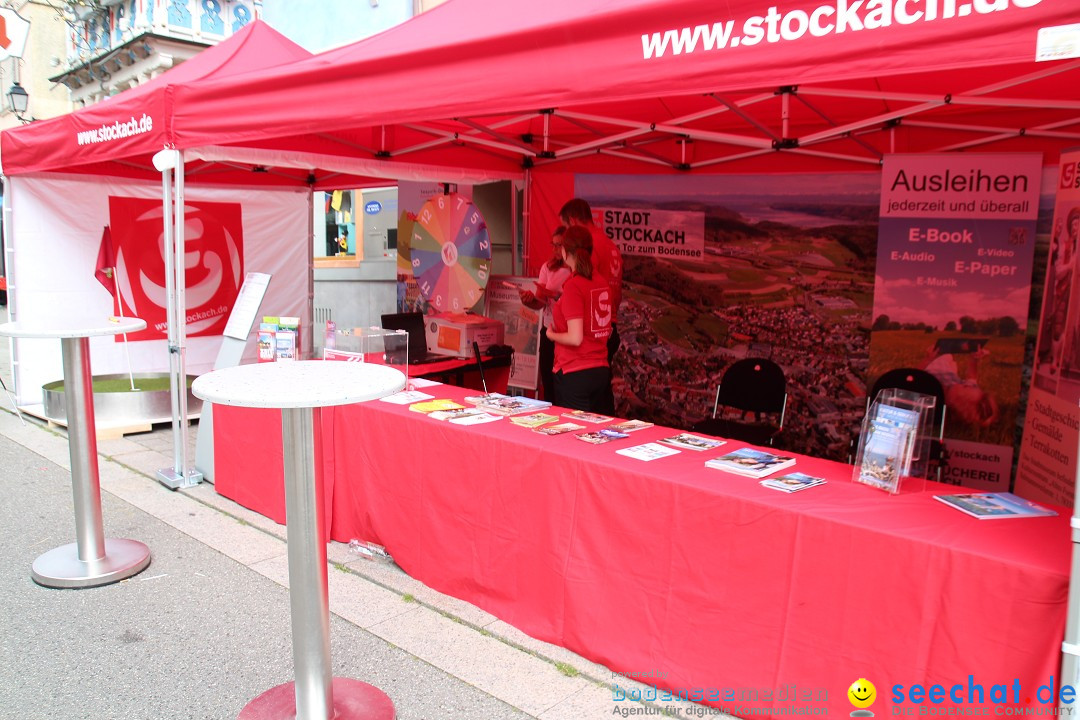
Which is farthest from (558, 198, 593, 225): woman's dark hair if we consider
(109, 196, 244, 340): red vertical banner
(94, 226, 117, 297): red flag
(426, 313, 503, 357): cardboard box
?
(94, 226, 117, 297): red flag

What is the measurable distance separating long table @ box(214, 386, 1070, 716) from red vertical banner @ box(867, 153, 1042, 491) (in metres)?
2.25

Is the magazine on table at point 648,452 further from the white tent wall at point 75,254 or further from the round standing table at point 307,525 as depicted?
the white tent wall at point 75,254

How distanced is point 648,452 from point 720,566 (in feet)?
1.88

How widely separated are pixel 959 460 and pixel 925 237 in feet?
4.41

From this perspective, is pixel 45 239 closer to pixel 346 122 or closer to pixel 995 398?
pixel 346 122

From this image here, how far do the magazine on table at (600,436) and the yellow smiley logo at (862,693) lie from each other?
1230mm

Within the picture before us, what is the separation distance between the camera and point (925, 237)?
4.47 meters

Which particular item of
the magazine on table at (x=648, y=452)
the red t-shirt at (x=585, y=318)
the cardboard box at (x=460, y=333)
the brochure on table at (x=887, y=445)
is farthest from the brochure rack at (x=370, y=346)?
the brochure on table at (x=887, y=445)

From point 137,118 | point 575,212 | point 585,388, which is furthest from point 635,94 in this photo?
point 137,118

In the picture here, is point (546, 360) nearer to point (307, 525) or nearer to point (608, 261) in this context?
point (608, 261)

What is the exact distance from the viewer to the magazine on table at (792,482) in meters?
2.46

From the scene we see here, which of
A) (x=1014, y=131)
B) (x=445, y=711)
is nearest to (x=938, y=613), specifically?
(x=445, y=711)

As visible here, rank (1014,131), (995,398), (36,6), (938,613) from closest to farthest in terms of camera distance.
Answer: (938,613)
(1014,131)
(995,398)
(36,6)

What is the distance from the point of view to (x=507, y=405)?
3686 mm
